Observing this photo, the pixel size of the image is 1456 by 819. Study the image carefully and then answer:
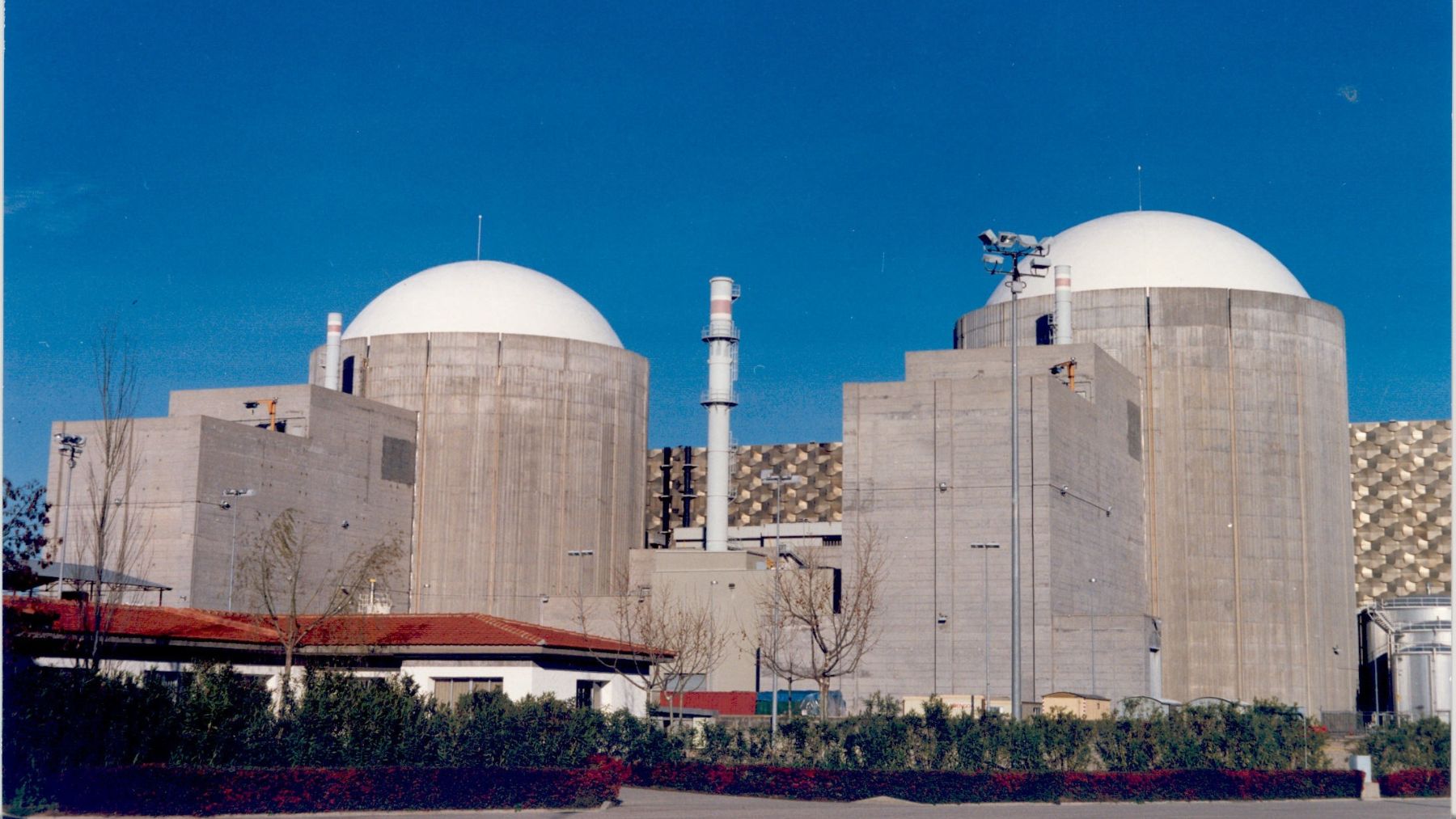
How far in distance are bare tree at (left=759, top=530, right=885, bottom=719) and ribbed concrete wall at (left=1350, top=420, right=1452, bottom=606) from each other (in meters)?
41.5

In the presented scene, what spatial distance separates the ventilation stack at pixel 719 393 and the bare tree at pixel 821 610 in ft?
44.9

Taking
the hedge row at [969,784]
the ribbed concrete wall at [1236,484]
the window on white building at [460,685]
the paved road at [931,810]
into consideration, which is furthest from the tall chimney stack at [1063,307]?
the paved road at [931,810]

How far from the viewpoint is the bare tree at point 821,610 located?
68.2 m

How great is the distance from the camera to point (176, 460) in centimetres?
7444

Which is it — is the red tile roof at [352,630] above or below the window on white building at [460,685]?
above

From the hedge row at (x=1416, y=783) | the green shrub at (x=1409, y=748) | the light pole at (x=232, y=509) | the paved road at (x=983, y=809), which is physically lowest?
the paved road at (x=983, y=809)

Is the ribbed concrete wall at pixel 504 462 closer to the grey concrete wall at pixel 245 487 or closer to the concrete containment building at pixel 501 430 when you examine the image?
the concrete containment building at pixel 501 430

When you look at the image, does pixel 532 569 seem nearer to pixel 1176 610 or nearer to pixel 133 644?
pixel 1176 610

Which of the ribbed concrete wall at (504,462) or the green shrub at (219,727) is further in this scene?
the ribbed concrete wall at (504,462)

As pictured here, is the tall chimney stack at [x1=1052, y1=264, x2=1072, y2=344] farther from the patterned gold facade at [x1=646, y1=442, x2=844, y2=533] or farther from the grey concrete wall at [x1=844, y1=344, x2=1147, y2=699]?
the patterned gold facade at [x1=646, y1=442, x2=844, y2=533]

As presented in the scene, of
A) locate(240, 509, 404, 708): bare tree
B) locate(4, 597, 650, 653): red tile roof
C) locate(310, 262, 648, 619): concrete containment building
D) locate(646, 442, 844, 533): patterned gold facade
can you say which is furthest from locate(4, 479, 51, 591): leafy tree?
locate(646, 442, 844, 533): patterned gold facade

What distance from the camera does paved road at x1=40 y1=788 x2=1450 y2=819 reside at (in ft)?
93.9

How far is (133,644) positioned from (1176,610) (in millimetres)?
59559

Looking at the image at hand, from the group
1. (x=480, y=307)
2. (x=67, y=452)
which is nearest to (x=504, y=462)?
(x=480, y=307)
